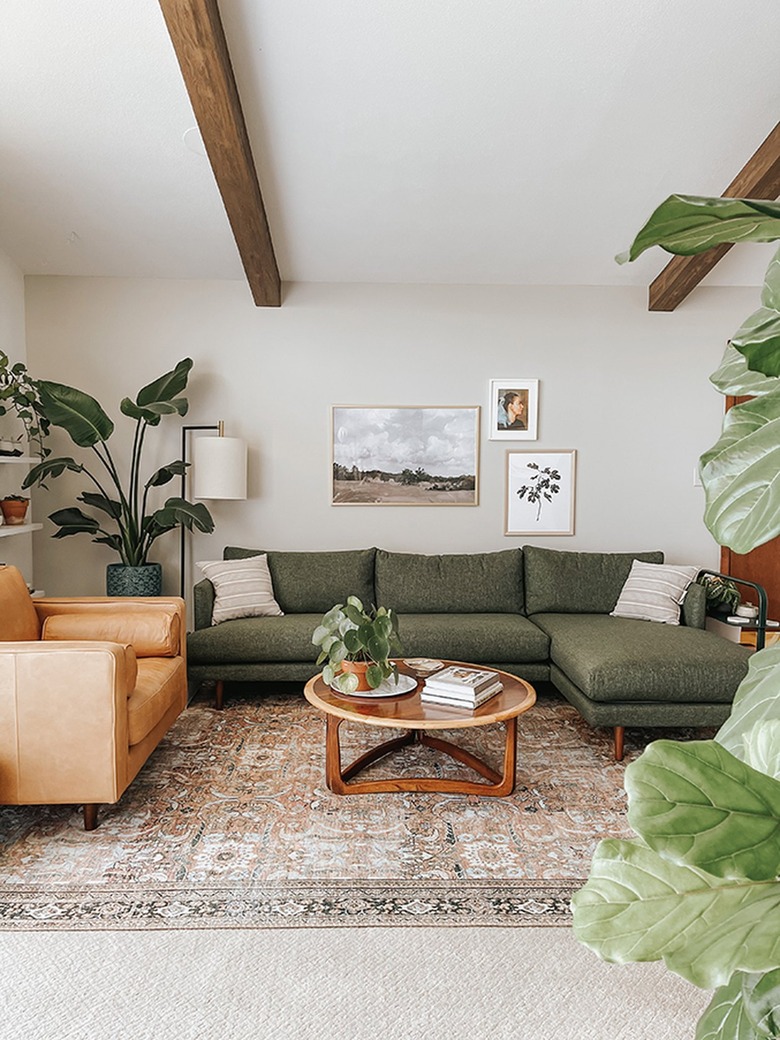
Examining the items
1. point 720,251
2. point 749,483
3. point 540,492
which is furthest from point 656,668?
point 749,483

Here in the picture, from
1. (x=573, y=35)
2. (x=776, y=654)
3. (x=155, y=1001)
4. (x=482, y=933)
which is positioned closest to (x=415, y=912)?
(x=482, y=933)

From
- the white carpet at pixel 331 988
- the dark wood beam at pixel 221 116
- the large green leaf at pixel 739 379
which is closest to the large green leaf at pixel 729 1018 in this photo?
the large green leaf at pixel 739 379

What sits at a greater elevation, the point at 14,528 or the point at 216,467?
the point at 216,467

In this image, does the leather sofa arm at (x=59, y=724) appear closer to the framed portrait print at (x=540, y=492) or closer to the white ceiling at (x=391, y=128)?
the white ceiling at (x=391, y=128)

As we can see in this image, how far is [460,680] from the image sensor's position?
3.13m

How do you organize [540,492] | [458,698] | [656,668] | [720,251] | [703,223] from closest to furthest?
[703,223]
[458,698]
[656,668]
[720,251]
[540,492]

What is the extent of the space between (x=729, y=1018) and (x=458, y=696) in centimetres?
249

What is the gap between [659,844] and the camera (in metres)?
0.42

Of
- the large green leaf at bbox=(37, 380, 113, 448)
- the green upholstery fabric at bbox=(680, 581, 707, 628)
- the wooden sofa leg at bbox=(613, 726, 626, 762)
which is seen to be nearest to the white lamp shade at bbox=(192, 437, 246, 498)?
the large green leaf at bbox=(37, 380, 113, 448)

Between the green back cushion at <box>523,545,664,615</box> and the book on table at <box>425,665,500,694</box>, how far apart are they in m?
1.55

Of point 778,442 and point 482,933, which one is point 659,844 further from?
point 482,933

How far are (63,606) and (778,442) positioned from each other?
11.9 feet

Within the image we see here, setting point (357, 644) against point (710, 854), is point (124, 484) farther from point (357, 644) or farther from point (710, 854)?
point (710, 854)

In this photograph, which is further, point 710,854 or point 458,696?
point 458,696
